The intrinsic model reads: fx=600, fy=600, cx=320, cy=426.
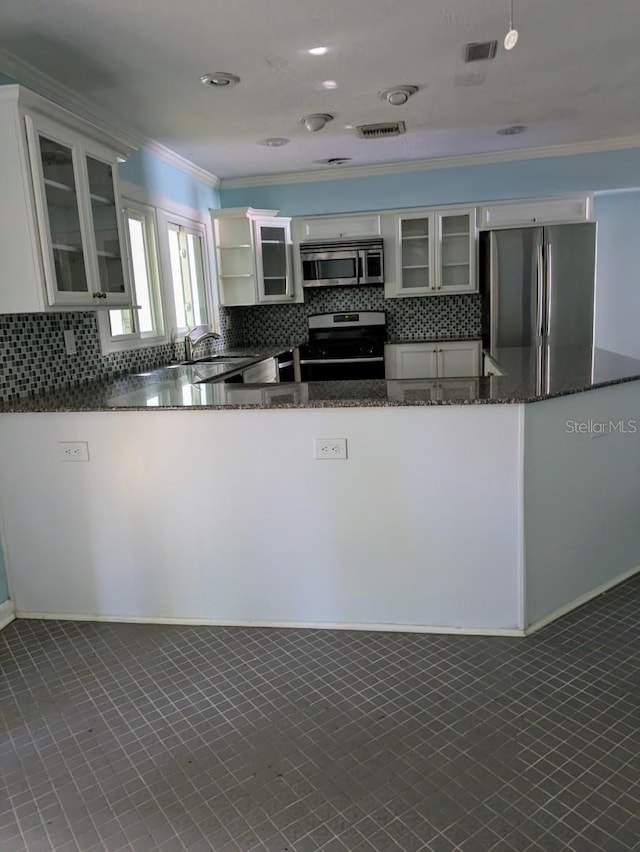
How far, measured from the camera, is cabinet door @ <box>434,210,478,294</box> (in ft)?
17.7

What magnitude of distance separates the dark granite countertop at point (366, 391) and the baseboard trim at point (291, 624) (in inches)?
35.4

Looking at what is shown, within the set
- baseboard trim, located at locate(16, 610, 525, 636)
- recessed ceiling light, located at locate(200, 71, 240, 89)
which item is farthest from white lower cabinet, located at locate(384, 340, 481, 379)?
baseboard trim, located at locate(16, 610, 525, 636)

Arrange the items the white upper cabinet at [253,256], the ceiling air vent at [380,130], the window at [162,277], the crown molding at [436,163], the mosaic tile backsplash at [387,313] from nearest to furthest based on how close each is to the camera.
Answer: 1. the window at [162,277]
2. the ceiling air vent at [380,130]
3. the crown molding at [436,163]
4. the white upper cabinet at [253,256]
5. the mosaic tile backsplash at [387,313]

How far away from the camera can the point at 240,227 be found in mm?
5352

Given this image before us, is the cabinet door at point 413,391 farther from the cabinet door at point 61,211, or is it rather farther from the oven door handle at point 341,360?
the oven door handle at point 341,360

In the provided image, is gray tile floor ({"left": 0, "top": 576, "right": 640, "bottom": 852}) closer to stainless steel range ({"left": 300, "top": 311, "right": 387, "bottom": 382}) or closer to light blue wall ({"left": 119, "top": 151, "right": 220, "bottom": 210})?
light blue wall ({"left": 119, "top": 151, "right": 220, "bottom": 210})

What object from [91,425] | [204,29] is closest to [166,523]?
[91,425]

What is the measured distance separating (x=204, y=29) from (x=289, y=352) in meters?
3.07

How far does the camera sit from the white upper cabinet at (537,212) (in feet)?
16.9

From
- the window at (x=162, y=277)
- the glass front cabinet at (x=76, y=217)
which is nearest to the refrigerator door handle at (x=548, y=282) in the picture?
the window at (x=162, y=277)

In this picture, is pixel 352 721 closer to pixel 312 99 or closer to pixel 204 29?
pixel 204 29

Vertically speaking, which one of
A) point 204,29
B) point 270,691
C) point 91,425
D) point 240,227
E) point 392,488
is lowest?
point 270,691

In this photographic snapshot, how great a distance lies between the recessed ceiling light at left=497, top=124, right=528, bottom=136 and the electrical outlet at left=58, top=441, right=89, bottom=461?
3.73 metres

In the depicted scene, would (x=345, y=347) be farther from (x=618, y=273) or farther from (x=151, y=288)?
(x=618, y=273)
